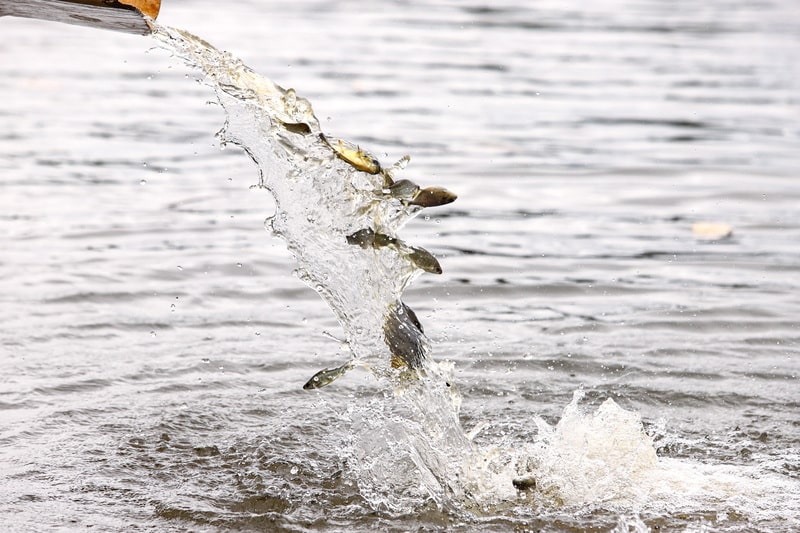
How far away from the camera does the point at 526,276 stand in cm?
598

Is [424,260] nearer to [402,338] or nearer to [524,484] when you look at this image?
[402,338]

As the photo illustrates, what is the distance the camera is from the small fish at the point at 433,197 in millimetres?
3094

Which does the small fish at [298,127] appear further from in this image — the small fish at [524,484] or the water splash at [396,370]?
the small fish at [524,484]

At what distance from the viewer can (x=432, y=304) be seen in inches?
221

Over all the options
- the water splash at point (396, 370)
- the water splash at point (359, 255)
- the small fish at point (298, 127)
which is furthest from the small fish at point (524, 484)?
the small fish at point (298, 127)

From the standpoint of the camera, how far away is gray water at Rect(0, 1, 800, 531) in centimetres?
363

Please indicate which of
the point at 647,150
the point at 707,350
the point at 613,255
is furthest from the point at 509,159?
the point at 707,350

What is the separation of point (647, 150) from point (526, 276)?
306 cm

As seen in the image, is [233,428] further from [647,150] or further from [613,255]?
[647,150]

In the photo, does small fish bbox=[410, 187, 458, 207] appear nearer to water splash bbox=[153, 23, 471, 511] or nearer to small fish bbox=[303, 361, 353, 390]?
water splash bbox=[153, 23, 471, 511]

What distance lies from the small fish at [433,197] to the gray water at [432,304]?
958 mm

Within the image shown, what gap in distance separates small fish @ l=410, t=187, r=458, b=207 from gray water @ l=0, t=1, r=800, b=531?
96cm

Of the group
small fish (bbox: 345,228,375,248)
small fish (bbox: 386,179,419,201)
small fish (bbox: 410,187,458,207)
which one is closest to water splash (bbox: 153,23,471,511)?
small fish (bbox: 345,228,375,248)

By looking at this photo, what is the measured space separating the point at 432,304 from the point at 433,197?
2492 mm
